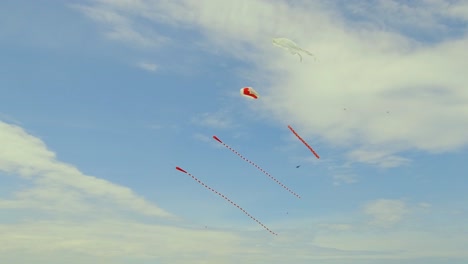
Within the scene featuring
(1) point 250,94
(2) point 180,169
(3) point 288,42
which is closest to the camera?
(3) point 288,42

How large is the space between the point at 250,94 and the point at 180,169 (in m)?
27.7

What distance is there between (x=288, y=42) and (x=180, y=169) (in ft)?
142

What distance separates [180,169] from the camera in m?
126

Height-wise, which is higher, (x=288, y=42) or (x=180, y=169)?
(x=288, y=42)

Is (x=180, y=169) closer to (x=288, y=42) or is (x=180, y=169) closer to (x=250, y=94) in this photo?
(x=250, y=94)

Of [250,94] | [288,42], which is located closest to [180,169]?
[250,94]

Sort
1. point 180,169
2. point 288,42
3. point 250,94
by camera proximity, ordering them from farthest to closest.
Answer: point 180,169 < point 250,94 < point 288,42

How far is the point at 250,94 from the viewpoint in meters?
116

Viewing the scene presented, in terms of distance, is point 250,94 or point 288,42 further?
point 250,94

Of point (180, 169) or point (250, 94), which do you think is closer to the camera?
point (250, 94)

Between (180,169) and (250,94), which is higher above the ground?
(250,94)
